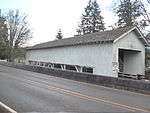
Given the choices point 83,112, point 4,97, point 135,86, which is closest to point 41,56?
point 135,86

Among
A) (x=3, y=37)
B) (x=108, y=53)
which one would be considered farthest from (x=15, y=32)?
(x=108, y=53)

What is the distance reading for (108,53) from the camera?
115 feet

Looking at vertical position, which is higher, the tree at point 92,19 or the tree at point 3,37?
the tree at point 92,19

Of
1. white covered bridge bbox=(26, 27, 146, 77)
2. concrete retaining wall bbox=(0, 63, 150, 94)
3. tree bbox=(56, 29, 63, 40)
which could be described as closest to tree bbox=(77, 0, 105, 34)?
tree bbox=(56, 29, 63, 40)

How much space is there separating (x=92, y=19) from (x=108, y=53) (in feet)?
171

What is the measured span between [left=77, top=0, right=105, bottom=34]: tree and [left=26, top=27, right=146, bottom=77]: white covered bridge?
135 ft

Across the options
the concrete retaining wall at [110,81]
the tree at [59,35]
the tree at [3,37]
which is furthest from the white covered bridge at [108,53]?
the tree at [59,35]

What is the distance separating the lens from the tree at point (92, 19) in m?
85.8

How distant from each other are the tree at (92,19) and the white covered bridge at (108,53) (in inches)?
1616

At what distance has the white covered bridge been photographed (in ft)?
114

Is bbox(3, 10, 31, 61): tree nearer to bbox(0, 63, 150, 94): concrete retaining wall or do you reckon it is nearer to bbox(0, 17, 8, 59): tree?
bbox(0, 17, 8, 59): tree

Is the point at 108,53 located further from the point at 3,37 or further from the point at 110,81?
the point at 3,37

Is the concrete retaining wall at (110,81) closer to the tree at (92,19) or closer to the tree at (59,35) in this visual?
the tree at (92,19)

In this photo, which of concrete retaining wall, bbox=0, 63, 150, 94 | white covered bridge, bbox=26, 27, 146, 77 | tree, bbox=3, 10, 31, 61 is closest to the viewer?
concrete retaining wall, bbox=0, 63, 150, 94
